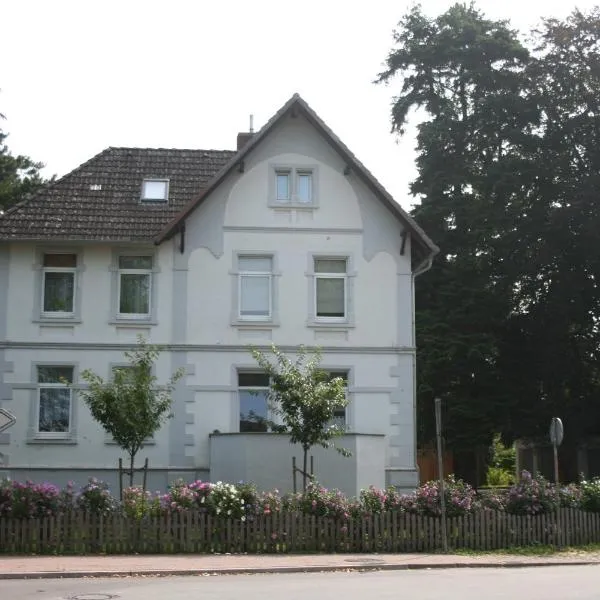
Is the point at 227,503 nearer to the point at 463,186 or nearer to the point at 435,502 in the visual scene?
the point at 435,502

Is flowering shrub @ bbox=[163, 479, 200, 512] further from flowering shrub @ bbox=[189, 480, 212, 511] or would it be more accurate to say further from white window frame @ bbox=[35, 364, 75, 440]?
white window frame @ bbox=[35, 364, 75, 440]

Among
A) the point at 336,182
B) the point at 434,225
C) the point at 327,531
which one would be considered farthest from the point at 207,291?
the point at 434,225

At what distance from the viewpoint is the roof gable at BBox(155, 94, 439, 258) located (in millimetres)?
25938

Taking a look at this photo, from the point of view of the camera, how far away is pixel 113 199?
2728cm

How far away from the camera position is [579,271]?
118ft

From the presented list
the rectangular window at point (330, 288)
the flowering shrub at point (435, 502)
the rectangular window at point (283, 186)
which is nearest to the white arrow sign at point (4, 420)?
the flowering shrub at point (435, 502)

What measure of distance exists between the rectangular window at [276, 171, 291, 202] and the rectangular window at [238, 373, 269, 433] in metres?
4.80

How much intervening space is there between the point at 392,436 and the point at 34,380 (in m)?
9.31

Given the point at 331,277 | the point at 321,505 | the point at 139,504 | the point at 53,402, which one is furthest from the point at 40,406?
the point at 321,505

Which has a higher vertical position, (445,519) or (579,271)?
(579,271)

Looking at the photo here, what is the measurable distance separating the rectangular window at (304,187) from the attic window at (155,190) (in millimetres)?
3630

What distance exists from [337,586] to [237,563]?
11.5 ft

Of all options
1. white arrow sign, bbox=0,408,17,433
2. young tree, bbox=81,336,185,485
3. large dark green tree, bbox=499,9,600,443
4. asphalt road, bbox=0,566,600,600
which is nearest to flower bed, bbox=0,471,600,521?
young tree, bbox=81,336,185,485

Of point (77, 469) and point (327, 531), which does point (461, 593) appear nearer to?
point (327, 531)
